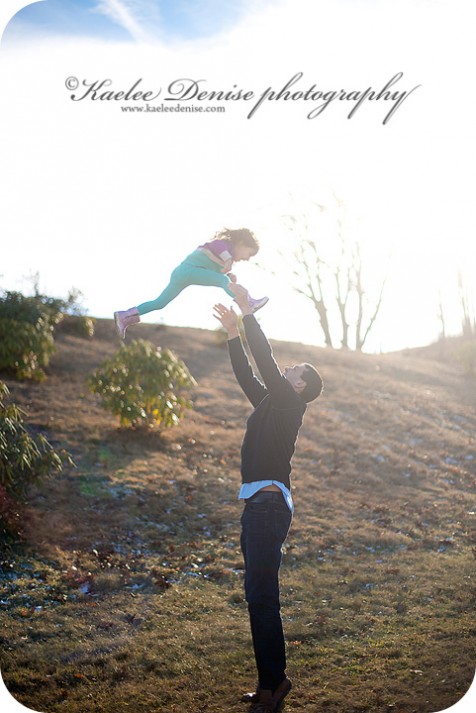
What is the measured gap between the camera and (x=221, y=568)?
577cm

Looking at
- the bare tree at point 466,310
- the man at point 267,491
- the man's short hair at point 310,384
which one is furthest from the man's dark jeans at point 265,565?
the bare tree at point 466,310

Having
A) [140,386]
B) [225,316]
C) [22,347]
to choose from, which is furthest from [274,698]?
[22,347]

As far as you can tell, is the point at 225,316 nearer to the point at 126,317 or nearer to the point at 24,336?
the point at 126,317

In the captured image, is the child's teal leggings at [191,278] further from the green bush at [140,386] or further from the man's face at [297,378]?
the green bush at [140,386]

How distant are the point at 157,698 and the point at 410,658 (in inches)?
64.9

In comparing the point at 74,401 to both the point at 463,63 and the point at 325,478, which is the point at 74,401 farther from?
the point at 463,63

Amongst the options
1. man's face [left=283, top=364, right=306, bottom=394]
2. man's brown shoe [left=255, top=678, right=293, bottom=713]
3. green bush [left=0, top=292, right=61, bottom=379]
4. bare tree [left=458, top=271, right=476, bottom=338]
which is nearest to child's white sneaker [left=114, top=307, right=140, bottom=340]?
man's face [left=283, top=364, right=306, bottom=394]

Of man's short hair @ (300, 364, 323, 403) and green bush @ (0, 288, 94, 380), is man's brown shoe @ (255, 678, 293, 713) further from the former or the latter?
green bush @ (0, 288, 94, 380)

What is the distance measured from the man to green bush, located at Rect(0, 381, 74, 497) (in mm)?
2964

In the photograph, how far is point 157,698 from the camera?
400 centimetres

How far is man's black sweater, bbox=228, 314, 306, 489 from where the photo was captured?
10.7 feet

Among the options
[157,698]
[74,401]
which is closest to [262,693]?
[157,698]

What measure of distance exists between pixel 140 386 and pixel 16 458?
3034mm

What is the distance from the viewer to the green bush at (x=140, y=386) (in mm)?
8586
